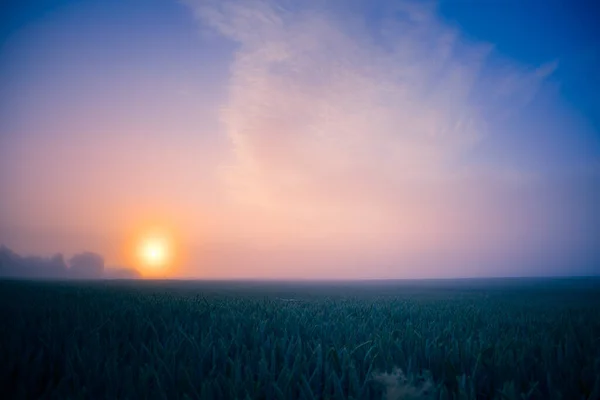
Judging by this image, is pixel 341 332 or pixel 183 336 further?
pixel 341 332

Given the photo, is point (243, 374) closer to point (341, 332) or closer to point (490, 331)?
point (341, 332)

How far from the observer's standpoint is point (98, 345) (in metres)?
3.43

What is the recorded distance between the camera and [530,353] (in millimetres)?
3604

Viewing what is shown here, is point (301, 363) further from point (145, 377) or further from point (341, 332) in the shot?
point (341, 332)

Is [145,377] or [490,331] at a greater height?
[145,377]

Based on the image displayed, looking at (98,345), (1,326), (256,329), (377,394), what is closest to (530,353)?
(377,394)

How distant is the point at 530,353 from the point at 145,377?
4.11 meters

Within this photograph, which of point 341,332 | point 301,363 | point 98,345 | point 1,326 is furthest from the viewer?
point 341,332

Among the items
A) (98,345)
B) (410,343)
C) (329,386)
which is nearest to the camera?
(329,386)

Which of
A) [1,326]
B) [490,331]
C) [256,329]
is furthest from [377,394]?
[1,326]

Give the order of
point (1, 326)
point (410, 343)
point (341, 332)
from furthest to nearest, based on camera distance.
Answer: point (341, 332) < point (1, 326) < point (410, 343)

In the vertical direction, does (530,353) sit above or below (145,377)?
below

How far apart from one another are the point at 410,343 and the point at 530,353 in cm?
133

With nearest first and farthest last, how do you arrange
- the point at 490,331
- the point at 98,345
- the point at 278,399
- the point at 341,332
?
1. the point at 278,399
2. the point at 98,345
3. the point at 341,332
4. the point at 490,331
